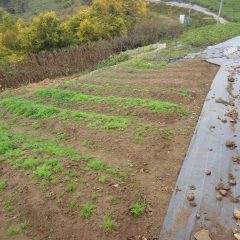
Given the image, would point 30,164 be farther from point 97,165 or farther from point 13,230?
point 13,230

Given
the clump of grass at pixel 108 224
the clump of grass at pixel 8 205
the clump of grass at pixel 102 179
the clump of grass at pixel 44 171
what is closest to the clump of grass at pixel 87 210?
the clump of grass at pixel 108 224

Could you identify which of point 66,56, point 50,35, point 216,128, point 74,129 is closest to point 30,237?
point 74,129

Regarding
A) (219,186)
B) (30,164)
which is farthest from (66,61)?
(219,186)

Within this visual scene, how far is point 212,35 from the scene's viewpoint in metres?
19.6

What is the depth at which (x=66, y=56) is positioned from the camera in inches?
770

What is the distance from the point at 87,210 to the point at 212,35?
15825 millimetres

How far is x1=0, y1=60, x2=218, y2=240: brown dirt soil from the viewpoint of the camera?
19.6ft

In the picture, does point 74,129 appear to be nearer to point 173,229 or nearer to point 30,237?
point 30,237

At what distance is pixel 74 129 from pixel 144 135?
1857 millimetres

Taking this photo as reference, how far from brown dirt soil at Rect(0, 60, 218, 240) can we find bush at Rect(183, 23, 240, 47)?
843 centimetres

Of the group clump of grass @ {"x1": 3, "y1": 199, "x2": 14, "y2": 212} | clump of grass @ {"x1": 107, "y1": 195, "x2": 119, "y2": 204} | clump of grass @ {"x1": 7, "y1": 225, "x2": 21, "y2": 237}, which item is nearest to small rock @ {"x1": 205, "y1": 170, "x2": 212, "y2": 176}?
clump of grass @ {"x1": 107, "y1": 195, "x2": 119, "y2": 204}

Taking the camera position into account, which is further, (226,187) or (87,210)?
(226,187)

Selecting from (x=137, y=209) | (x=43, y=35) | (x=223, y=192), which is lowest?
(x=43, y=35)

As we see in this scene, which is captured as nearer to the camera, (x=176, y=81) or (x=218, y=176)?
(x=218, y=176)
